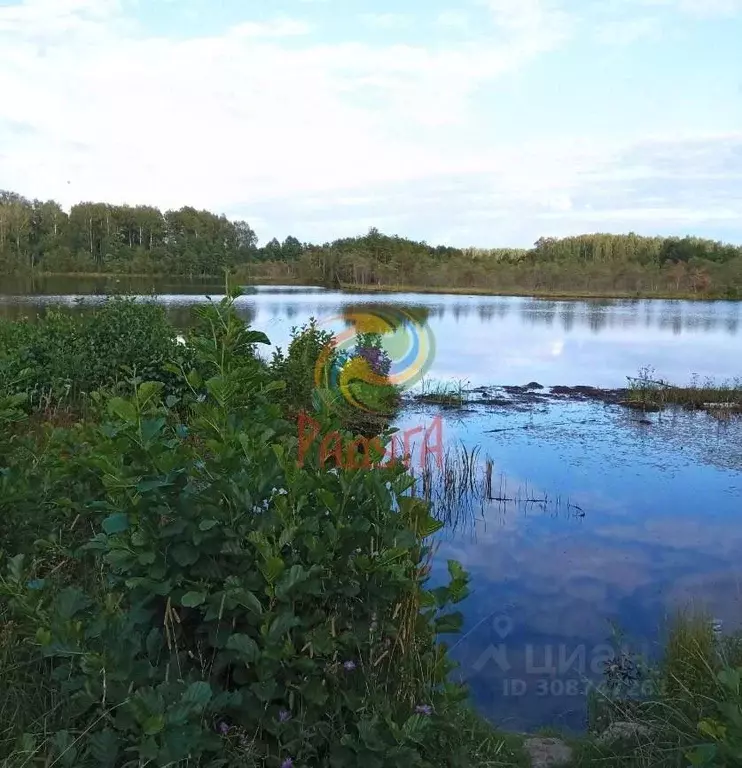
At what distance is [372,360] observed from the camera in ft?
43.9

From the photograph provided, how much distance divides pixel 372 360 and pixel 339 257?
6931 centimetres

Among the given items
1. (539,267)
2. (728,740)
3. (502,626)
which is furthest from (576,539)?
(539,267)

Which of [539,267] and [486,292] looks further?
[539,267]

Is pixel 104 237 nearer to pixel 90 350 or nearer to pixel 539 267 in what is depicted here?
pixel 539 267

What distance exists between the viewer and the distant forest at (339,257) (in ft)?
212

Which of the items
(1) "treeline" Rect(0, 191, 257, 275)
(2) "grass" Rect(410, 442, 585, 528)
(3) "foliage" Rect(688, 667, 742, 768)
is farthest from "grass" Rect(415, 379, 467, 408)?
(1) "treeline" Rect(0, 191, 257, 275)

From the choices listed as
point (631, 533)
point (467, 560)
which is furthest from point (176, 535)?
point (631, 533)

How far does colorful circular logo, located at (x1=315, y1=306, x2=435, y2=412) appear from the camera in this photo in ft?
34.2

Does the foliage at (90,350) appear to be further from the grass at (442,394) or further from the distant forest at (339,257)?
the distant forest at (339,257)

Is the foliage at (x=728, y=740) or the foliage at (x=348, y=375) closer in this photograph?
the foliage at (x=728, y=740)

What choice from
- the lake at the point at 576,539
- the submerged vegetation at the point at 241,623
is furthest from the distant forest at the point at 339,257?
the submerged vegetation at the point at 241,623

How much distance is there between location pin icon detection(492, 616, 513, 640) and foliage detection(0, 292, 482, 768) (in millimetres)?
2762

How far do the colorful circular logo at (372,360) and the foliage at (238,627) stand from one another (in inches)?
233

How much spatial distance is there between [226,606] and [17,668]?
0.95 meters
